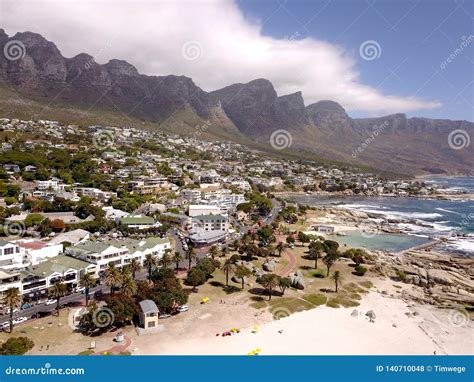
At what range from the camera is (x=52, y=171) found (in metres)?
98.1

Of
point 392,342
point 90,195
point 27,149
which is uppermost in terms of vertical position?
point 27,149

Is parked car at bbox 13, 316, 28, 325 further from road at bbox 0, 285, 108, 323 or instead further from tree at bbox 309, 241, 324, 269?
tree at bbox 309, 241, 324, 269

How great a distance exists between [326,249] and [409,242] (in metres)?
26.4

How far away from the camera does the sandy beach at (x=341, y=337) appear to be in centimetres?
3006

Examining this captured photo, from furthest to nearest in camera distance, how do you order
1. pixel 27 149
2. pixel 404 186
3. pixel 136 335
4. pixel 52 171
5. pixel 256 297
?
pixel 404 186 → pixel 27 149 → pixel 52 171 → pixel 256 297 → pixel 136 335

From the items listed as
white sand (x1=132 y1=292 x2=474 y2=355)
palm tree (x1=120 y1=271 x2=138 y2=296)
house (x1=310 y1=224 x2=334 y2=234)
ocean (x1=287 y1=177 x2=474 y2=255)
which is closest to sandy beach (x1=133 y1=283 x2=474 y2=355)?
white sand (x1=132 y1=292 x2=474 y2=355)

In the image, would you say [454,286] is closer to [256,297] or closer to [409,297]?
[409,297]

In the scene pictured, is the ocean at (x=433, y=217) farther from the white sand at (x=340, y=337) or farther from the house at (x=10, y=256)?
the house at (x=10, y=256)

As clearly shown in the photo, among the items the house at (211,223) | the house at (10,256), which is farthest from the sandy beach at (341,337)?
the house at (211,223)

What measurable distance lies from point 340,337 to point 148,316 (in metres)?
16.7

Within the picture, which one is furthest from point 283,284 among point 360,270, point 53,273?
point 53,273

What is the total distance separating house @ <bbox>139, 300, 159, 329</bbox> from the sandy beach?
139cm

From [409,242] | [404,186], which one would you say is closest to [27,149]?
[409,242]

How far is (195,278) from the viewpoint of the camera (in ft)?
137
